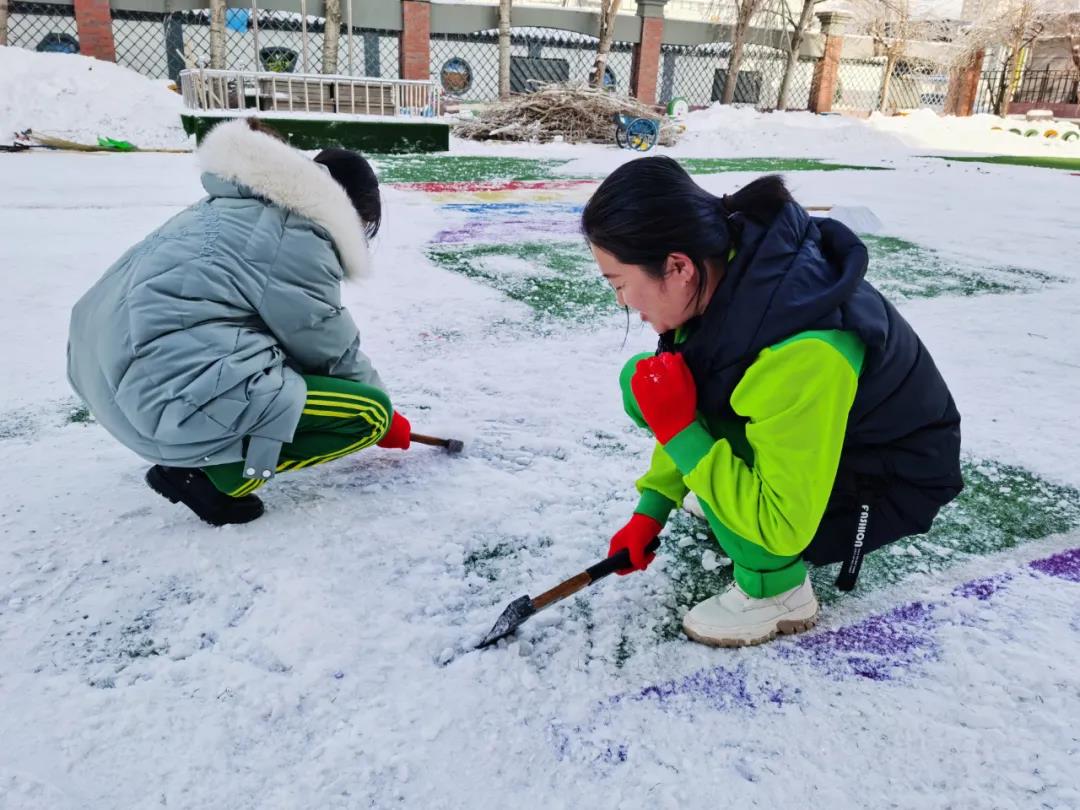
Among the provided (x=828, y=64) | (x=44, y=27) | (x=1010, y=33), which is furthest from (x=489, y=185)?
(x=1010, y=33)

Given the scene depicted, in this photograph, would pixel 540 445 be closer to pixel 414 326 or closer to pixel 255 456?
pixel 255 456

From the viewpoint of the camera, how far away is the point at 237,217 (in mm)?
1676

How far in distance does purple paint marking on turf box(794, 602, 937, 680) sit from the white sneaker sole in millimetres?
24

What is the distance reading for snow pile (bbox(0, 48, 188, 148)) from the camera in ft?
35.8

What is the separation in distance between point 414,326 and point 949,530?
206cm

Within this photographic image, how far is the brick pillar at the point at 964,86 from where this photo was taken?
2402cm

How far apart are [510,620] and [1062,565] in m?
1.19

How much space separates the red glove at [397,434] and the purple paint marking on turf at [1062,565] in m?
1.47

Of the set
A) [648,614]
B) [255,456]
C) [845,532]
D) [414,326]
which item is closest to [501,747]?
[648,614]

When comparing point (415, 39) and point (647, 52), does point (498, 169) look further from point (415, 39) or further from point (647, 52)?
point (647, 52)

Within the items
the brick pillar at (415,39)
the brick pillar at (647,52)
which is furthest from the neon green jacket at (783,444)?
the brick pillar at (647,52)

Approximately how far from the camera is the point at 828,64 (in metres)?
23.2

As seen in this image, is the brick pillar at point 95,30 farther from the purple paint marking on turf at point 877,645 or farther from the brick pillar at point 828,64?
the brick pillar at point 828,64

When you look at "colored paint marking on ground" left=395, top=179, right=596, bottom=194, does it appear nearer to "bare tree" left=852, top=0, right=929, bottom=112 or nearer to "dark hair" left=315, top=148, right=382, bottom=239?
"dark hair" left=315, top=148, right=382, bottom=239
